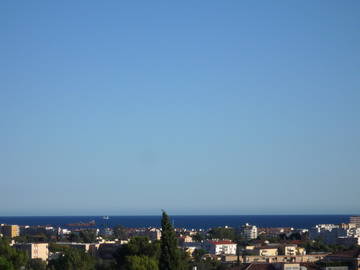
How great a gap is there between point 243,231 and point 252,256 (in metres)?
66.4

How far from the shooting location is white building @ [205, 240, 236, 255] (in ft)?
323

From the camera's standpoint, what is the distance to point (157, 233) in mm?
127438

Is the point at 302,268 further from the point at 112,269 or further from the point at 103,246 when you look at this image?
the point at 103,246

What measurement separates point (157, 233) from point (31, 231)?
85.5ft

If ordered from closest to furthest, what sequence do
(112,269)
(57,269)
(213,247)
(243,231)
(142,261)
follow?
(142,261)
(112,269)
(57,269)
(213,247)
(243,231)

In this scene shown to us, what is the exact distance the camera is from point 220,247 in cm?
9950

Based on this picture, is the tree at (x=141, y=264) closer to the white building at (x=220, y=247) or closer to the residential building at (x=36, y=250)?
the residential building at (x=36, y=250)

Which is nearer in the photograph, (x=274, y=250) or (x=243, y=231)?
(x=274, y=250)

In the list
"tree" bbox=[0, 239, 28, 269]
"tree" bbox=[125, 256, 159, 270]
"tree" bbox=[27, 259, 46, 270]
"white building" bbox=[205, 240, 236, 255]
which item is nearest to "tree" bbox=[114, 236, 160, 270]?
"tree" bbox=[125, 256, 159, 270]


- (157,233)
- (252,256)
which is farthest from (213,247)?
(157,233)

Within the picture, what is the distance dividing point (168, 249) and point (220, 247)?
181ft

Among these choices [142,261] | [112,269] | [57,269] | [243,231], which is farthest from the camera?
[243,231]

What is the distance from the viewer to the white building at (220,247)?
3877 inches

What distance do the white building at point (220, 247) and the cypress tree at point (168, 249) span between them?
5310 centimetres
